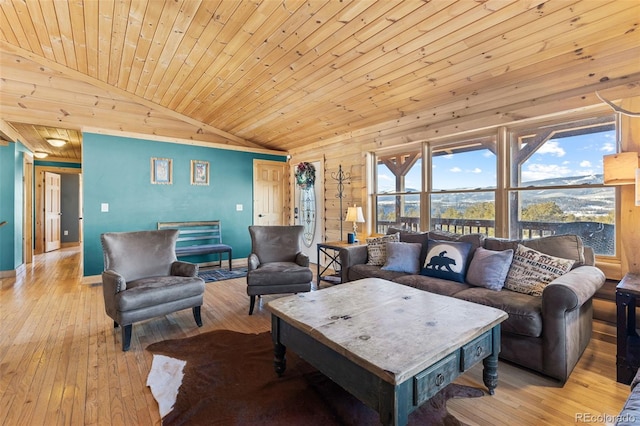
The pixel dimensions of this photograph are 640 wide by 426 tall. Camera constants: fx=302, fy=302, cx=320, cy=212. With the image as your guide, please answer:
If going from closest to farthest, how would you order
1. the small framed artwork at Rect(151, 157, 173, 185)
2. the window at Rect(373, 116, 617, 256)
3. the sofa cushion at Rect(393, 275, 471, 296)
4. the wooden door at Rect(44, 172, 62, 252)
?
the sofa cushion at Rect(393, 275, 471, 296) → the window at Rect(373, 116, 617, 256) → the small framed artwork at Rect(151, 157, 173, 185) → the wooden door at Rect(44, 172, 62, 252)

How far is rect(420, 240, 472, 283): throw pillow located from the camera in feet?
9.11

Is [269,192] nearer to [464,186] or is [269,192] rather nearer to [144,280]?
[144,280]

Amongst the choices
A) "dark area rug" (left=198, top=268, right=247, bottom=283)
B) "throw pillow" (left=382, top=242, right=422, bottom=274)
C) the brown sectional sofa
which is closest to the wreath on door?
"dark area rug" (left=198, top=268, right=247, bottom=283)

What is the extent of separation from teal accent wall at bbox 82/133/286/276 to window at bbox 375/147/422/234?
8.77 feet

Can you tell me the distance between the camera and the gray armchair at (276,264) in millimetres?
3217

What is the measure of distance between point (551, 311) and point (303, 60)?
9.62 ft

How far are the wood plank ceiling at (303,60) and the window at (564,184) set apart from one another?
1.20ft

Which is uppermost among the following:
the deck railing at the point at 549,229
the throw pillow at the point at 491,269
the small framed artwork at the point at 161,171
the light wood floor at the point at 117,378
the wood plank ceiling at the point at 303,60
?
the wood plank ceiling at the point at 303,60

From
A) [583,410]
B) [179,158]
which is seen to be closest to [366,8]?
[583,410]

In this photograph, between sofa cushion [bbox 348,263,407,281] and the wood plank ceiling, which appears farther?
sofa cushion [bbox 348,263,407,281]

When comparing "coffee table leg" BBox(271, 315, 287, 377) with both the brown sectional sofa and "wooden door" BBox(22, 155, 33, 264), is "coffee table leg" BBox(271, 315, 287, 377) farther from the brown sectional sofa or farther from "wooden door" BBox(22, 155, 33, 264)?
"wooden door" BBox(22, 155, 33, 264)

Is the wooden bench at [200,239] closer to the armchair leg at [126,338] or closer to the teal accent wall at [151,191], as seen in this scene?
the teal accent wall at [151,191]

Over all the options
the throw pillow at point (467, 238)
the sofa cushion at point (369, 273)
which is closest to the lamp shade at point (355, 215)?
the sofa cushion at point (369, 273)

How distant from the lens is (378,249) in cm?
349
